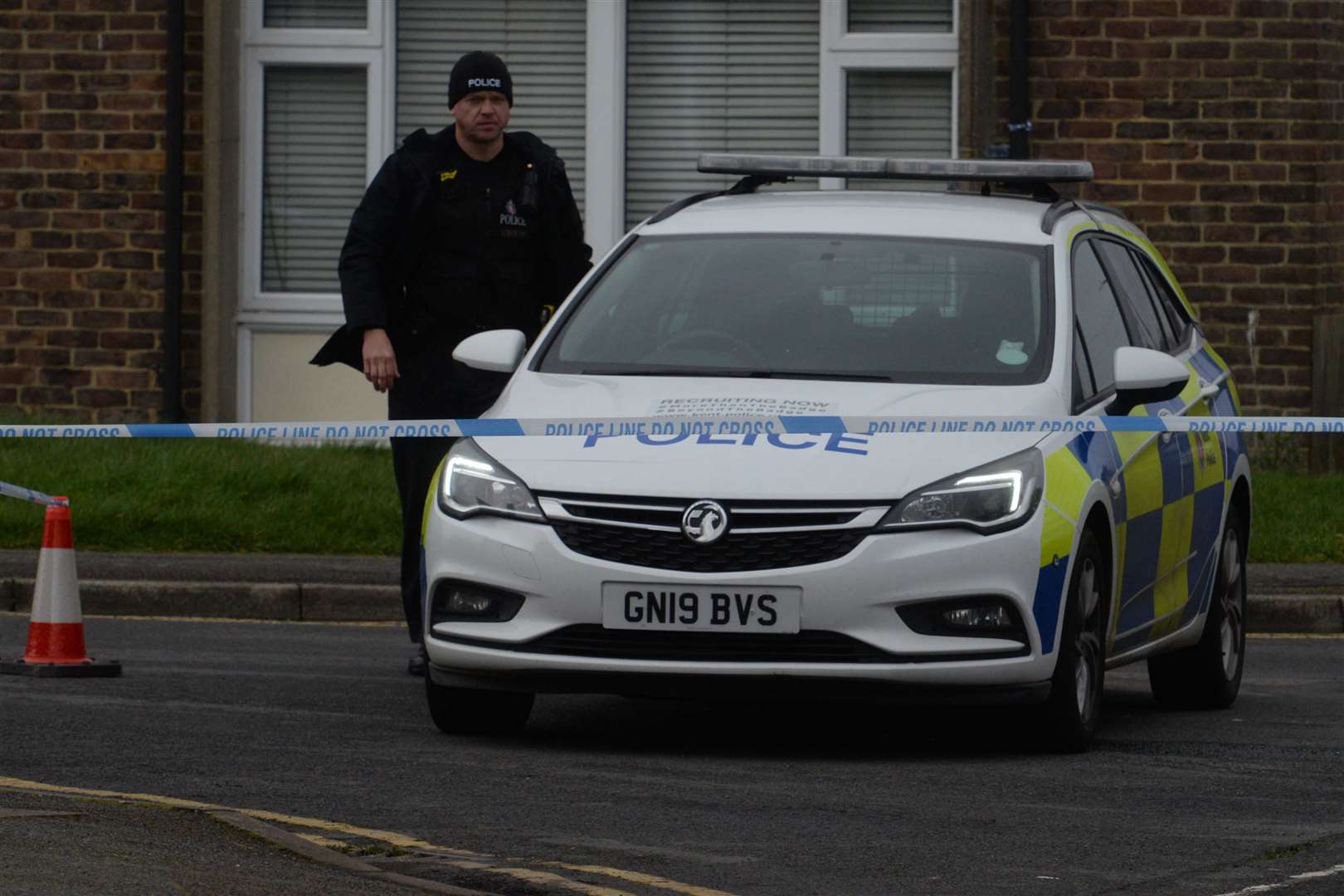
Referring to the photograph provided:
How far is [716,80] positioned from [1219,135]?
3.11 metres

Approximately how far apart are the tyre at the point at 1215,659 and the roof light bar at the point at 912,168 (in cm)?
132

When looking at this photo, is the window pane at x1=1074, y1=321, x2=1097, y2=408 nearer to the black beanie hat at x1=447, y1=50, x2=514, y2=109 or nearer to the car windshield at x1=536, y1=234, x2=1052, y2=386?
the car windshield at x1=536, y1=234, x2=1052, y2=386

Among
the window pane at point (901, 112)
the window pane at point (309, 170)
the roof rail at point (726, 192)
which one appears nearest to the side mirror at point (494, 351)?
the roof rail at point (726, 192)

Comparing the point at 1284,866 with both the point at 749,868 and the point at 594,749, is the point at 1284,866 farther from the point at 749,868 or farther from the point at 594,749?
the point at 594,749

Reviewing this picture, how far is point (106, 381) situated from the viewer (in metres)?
17.2

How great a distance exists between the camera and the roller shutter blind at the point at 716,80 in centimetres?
1733

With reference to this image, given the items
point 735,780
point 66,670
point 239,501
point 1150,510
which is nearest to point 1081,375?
point 1150,510

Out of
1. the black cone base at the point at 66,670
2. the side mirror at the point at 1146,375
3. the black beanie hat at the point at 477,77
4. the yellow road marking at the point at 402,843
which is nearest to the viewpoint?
the yellow road marking at the point at 402,843

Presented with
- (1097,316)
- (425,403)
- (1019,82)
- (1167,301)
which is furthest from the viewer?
(1019,82)

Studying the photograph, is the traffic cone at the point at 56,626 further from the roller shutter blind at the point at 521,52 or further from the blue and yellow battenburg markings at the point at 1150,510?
the roller shutter blind at the point at 521,52

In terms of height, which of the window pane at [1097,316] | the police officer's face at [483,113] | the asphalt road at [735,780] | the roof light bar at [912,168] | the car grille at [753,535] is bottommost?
the asphalt road at [735,780]

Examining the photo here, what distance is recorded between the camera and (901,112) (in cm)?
1728

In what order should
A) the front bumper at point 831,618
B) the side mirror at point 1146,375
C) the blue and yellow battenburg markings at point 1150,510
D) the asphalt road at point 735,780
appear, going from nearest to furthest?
the asphalt road at point 735,780 → the front bumper at point 831,618 → the blue and yellow battenburg markings at point 1150,510 → the side mirror at point 1146,375

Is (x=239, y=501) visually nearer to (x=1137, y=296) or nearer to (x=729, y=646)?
(x=1137, y=296)
